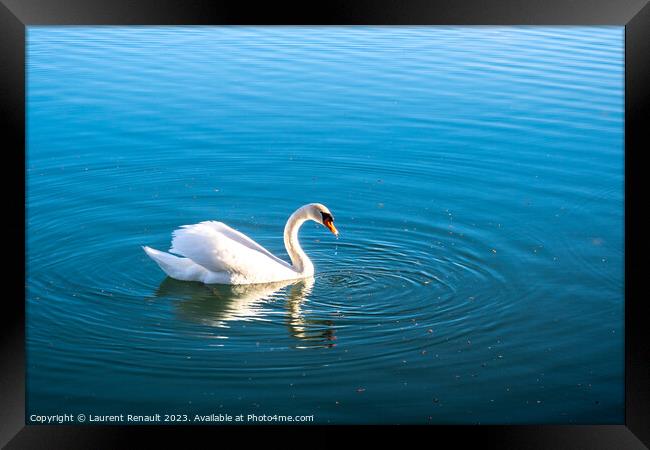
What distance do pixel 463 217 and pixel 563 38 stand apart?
659 cm

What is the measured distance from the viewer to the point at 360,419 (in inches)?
387

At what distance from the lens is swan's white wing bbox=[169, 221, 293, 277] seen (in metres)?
12.4

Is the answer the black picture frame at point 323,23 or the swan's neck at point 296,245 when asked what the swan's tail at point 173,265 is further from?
the black picture frame at point 323,23

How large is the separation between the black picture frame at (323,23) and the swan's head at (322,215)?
4.07 meters

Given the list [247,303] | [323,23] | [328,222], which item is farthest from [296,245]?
[323,23]

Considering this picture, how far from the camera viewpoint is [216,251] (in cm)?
1238

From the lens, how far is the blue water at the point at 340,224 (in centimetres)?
1041

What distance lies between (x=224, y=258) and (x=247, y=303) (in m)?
0.55

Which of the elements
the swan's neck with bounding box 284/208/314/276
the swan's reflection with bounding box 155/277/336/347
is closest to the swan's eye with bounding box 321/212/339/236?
the swan's neck with bounding box 284/208/314/276

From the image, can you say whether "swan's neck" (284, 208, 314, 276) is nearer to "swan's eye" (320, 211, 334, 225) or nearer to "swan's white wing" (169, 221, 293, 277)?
"swan's eye" (320, 211, 334, 225)

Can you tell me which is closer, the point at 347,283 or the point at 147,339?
the point at 147,339

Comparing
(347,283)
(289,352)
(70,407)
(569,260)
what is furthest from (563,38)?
(70,407)

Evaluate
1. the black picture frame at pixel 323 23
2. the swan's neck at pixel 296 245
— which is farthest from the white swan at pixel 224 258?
the black picture frame at pixel 323 23

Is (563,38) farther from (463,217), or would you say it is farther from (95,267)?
(95,267)
